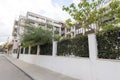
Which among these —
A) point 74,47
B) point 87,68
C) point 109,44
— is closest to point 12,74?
point 74,47

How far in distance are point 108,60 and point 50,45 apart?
691 cm

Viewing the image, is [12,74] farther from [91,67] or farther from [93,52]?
[93,52]

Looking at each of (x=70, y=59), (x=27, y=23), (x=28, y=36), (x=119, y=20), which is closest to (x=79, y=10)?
(x=119, y=20)

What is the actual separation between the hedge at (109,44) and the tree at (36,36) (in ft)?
25.0

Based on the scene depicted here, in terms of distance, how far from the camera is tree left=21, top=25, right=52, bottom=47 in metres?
13.0

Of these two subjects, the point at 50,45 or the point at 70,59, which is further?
the point at 50,45

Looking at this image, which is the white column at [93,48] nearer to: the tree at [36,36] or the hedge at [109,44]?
the hedge at [109,44]

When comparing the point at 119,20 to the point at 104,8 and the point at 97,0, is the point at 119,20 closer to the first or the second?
the point at 104,8

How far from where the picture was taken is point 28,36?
13422mm

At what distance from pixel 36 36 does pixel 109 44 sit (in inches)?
339

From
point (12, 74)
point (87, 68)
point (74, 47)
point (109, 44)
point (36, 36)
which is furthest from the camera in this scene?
point (36, 36)

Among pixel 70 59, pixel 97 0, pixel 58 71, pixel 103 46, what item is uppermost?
pixel 97 0

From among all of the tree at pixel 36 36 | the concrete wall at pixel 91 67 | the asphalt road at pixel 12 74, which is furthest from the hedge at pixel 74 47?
the tree at pixel 36 36

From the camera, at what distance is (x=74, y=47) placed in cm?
812
